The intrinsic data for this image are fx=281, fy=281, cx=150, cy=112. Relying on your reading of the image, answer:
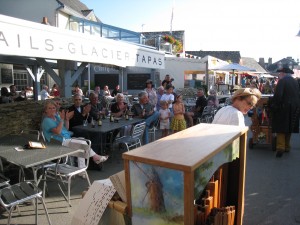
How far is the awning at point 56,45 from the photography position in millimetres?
3789

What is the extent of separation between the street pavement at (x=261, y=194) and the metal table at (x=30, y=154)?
1.73 ft

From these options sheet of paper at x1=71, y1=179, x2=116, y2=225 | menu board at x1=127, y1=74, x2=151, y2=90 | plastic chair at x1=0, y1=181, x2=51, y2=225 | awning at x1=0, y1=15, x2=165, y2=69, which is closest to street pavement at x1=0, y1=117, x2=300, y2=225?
plastic chair at x1=0, y1=181, x2=51, y2=225

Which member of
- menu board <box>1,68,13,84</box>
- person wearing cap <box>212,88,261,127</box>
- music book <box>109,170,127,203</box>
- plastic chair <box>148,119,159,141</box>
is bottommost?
plastic chair <box>148,119,159,141</box>

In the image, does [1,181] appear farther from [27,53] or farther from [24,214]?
[27,53]

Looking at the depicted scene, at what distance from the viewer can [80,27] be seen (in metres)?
18.6

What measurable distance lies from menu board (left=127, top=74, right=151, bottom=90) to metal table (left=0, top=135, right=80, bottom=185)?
1473cm

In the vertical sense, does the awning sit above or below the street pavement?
above

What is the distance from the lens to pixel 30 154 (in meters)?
3.62

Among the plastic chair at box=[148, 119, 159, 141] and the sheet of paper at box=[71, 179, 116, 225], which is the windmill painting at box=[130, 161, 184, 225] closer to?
the sheet of paper at box=[71, 179, 116, 225]

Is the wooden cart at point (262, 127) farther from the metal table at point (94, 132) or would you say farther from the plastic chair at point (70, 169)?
the plastic chair at point (70, 169)

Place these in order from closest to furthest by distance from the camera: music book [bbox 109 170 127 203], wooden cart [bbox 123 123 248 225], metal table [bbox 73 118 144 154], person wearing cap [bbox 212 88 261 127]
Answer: wooden cart [bbox 123 123 248 225] → music book [bbox 109 170 127 203] → person wearing cap [bbox 212 88 261 127] → metal table [bbox 73 118 144 154]

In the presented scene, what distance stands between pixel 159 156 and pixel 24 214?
298 cm

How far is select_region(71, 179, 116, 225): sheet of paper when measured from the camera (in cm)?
194

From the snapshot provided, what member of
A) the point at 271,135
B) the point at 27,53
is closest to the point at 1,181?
the point at 27,53
